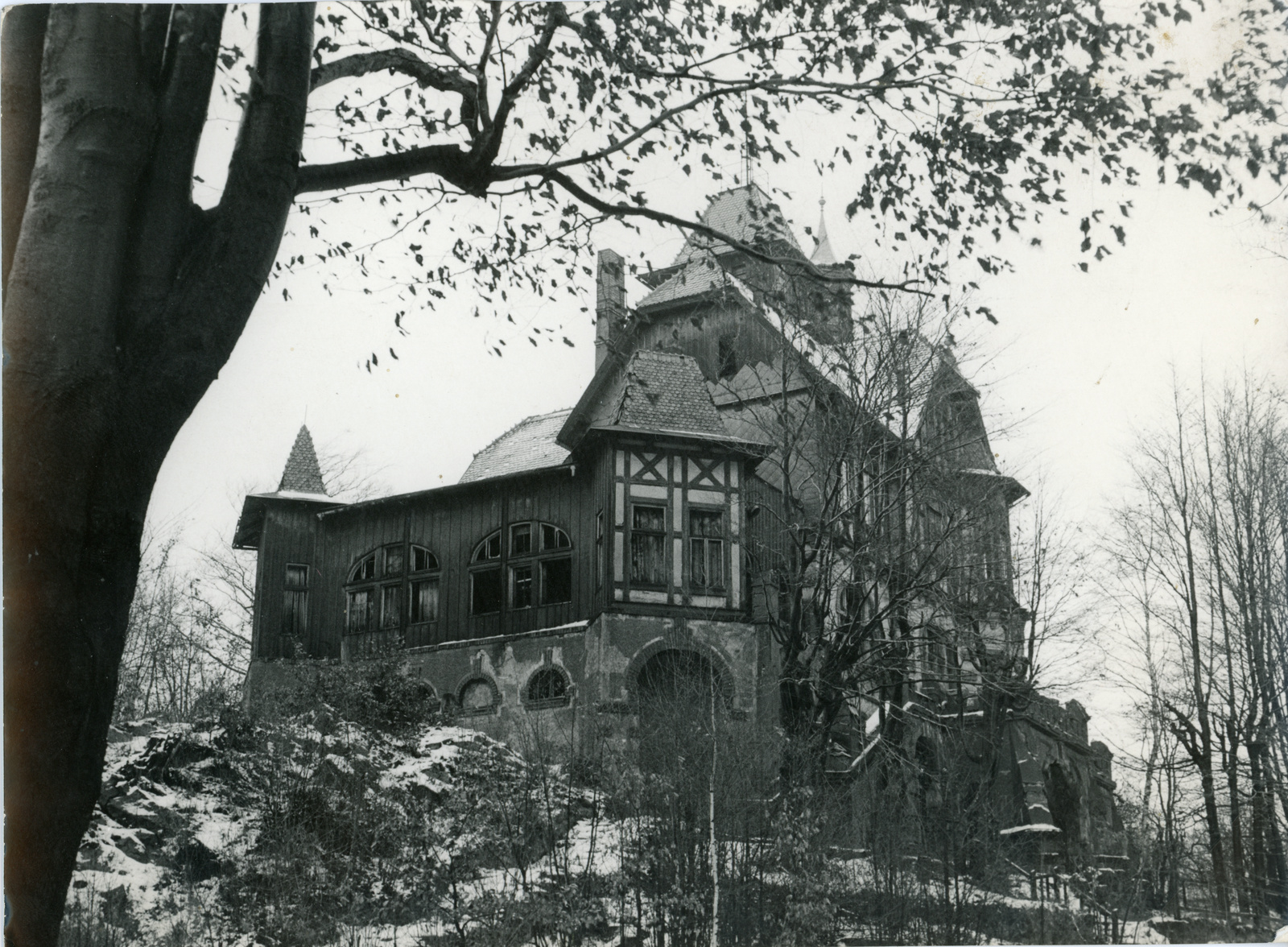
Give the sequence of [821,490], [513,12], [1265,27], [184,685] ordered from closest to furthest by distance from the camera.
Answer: [513,12], [1265,27], [821,490], [184,685]

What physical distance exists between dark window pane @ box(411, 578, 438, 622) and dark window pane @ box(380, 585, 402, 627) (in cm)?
24

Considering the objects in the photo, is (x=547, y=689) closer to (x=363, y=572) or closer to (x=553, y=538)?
(x=553, y=538)

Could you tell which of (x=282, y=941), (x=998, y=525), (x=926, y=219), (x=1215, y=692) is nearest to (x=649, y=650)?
(x=998, y=525)

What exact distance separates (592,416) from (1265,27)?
1342cm

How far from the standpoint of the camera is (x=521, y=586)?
69.5 feet

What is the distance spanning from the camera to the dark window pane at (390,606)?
856 inches

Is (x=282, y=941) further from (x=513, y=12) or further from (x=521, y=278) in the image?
(x=513, y=12)

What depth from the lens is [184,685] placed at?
73.9ft

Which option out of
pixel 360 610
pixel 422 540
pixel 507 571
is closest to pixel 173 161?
pixel 507 571

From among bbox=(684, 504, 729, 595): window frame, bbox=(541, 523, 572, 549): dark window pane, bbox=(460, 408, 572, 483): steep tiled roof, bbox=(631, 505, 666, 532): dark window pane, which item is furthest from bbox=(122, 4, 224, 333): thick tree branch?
bbox=(541, 523, 572, 549): dark window pane

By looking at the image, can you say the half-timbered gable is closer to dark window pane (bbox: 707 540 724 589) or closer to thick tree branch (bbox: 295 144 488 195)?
dark window pane (bbox: 707 540 724 589)

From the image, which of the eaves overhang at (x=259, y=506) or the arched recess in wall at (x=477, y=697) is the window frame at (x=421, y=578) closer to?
the arched recess in wall at (x=477, y=697)

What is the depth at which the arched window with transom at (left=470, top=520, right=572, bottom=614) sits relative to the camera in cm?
2086

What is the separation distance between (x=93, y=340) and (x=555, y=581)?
16.3 meters
